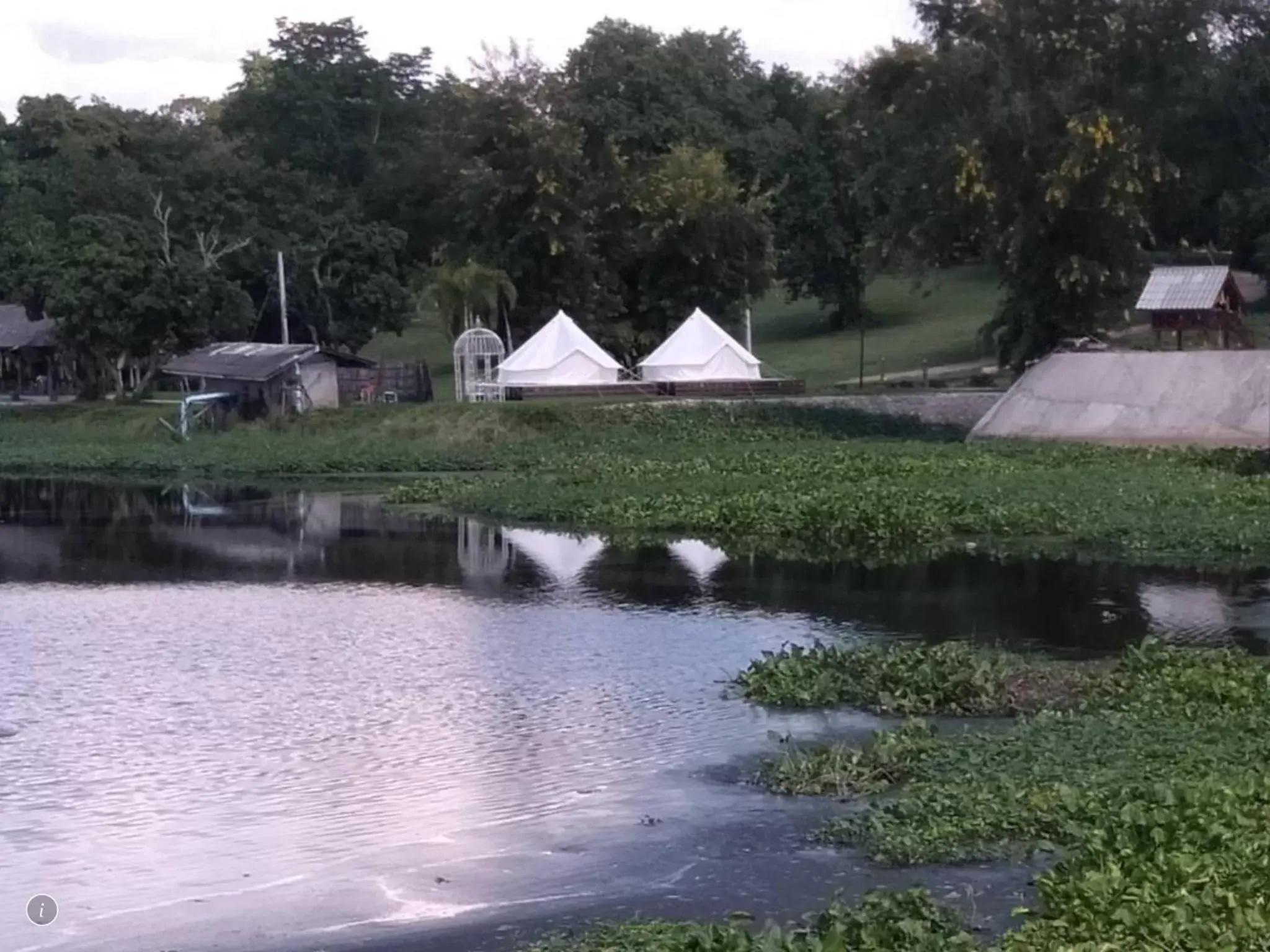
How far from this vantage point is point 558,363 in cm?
5131

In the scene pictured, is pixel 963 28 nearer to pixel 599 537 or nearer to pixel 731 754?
pixel 599 537

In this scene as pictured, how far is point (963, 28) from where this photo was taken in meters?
46.3

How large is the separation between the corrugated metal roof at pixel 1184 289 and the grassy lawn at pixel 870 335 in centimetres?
883

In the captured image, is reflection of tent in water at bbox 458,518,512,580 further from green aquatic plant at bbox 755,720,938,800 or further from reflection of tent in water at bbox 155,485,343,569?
green aquatic plant at bbox 755,720,938,800

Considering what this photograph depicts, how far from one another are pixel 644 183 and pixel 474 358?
8.99m

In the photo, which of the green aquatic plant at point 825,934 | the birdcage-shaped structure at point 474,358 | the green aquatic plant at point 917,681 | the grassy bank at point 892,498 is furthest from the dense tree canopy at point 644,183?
the green aquatic plant at point 825,934

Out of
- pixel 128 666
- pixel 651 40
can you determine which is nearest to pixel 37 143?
pixel 651 40

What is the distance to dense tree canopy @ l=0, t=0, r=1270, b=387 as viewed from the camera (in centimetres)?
4444

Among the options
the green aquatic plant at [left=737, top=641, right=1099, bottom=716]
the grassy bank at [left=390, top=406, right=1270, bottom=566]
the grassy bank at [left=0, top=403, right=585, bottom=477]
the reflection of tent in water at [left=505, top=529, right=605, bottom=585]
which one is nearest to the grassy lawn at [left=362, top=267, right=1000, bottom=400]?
the grassy bank at [left=0, top=403, right=585, bottom=477]

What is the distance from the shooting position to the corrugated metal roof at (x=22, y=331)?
62.7 metres

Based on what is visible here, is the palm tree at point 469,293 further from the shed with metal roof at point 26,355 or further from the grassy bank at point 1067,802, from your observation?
the grassy bank at point 1067,802

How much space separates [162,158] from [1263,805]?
57576 mm

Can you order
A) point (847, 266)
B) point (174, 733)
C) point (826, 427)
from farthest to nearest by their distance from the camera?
point (847, 266) → point (826, 427) → point (174, 733)

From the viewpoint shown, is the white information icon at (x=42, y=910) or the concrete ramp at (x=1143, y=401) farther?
the concrete ramp at (x=1143, y=401)
